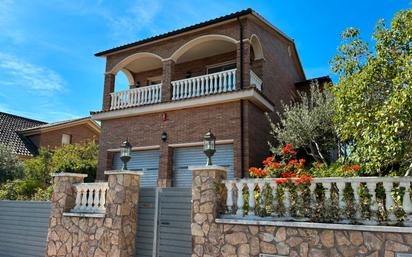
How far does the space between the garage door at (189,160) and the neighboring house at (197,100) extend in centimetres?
4

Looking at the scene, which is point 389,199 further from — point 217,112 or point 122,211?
point 217,112

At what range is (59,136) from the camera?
90.7 ft

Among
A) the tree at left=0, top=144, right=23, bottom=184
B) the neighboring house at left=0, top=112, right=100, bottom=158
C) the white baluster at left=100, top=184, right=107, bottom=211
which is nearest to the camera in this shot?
the white baluster at left=100, top=184, right=107, bottom=211

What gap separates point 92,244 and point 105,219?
76 centimetres

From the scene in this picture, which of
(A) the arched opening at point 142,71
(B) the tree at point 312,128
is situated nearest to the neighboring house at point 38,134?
(A) the arched opening at point 142,71

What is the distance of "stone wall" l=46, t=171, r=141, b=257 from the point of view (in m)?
8.18

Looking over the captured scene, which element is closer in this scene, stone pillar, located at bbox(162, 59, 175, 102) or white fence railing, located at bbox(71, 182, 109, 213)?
white fence railing, located at bbox(71, 182, 109, 213)

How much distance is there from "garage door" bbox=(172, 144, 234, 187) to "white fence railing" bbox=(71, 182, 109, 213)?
4.24 m

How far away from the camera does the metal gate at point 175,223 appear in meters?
7.75

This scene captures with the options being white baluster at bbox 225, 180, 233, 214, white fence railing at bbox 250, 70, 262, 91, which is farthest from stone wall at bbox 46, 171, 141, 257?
white fence railing at bbox 250, 70, 262, 91

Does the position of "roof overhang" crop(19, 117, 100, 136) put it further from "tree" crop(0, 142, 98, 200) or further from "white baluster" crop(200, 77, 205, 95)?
"white baluster" crop(200, 77, 205, 95)

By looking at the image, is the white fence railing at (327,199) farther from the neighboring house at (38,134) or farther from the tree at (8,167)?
the neighboring house at (38,134)

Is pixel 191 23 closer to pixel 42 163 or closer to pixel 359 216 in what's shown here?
pixel 359 216

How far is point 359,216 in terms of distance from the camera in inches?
236
